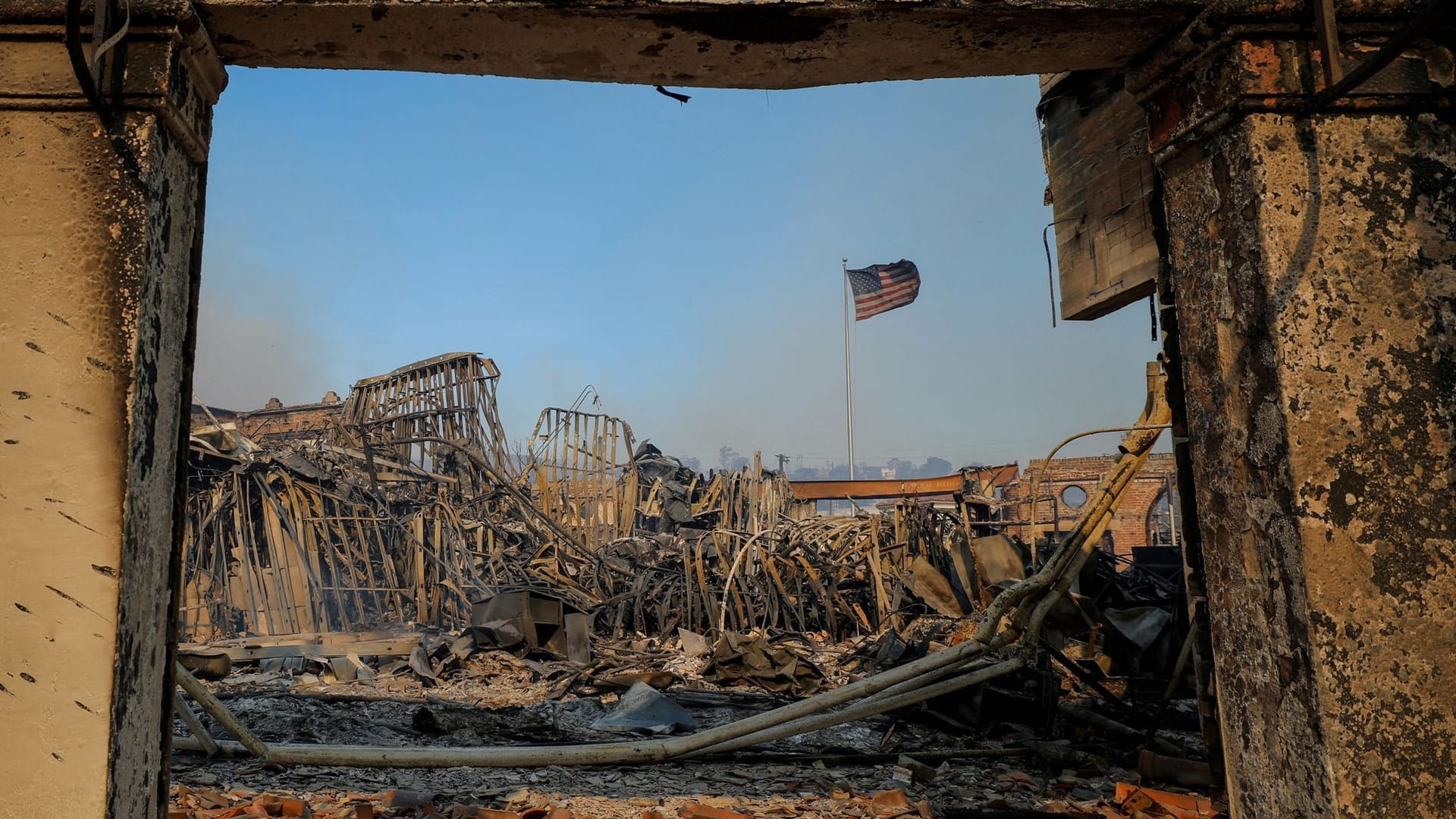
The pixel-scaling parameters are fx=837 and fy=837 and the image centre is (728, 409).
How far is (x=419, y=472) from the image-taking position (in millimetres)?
14938

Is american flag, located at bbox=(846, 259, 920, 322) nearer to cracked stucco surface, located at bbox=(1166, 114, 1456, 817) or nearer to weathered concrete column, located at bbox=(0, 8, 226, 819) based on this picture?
cracked stucco surface, located at bbox=(1166, 114, 1456, 817)

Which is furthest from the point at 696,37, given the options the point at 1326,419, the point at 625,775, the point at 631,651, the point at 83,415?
the point at 631,651

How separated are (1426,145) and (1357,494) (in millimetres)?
1042

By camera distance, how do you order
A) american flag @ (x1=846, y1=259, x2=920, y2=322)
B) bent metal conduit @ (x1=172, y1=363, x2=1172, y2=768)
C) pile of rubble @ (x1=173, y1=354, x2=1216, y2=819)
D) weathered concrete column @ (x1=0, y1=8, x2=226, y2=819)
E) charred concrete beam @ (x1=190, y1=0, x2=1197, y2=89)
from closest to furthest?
1. weathered concrete column @ (x1=0, y1=8, x2=226, y2=819)
2. charred concrete beam @ (x1=190, y1=0, x2=1197, y2=89)
3. bent metal conduit @ (x1=172, y1=363, x2=1172, y2=768)
4. pile of rubble @ (x1=173, y1=354, x2=1216, y2=819)
5. american flag @ (x1=846, y1=259, x2=920, y2=322)

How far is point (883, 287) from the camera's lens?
24.7 m

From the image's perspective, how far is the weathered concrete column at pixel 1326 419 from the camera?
2.19m

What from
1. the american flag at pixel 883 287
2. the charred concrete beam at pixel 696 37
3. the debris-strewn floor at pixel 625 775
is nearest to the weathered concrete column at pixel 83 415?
the charred concrete beam at pixel 696 37

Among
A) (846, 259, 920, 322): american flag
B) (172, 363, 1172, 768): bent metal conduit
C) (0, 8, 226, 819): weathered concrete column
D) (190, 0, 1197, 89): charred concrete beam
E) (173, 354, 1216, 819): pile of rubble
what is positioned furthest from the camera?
(846, 259, 920, 322): american flag

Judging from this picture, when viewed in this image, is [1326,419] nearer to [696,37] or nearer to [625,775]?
[696,37]

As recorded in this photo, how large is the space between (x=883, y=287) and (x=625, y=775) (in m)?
21.4

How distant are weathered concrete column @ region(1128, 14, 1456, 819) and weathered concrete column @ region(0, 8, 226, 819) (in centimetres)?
305

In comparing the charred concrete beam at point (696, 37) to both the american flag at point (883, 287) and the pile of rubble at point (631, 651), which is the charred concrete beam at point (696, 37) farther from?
the american flag at point (883, 287)

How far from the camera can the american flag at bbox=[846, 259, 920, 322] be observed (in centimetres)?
2401

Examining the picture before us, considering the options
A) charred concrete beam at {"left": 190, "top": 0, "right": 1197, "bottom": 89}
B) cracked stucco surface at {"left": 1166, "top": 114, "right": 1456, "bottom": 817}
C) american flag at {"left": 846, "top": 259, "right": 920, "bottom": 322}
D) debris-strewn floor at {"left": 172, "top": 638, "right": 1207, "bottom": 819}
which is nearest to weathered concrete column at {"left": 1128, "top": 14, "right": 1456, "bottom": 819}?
cracked stucco surface at {"left": 1166, "top": 114, "right": 1456, "bottom": 817}
